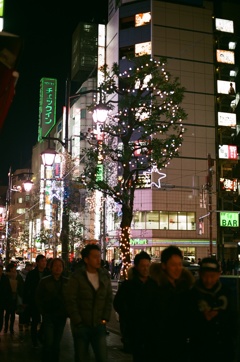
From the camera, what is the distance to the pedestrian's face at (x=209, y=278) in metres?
4.29

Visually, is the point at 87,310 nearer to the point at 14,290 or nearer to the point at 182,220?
the point at 14,290

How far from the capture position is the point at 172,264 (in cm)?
458

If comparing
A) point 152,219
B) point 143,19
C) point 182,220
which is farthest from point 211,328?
point 143,19

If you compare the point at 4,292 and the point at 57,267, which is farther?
the point at 4,292

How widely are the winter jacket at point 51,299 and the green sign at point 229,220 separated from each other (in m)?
37.1

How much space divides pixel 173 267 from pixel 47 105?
75825mm

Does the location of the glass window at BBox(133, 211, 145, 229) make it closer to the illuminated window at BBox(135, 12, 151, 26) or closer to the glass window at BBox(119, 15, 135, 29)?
the illuminated window at BBox(135, 12, 151, 26)

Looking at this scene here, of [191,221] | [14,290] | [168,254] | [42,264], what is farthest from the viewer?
[191,221]

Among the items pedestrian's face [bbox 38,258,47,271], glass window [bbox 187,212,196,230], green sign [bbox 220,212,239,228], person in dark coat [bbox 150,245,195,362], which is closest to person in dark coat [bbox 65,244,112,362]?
person in dark coat [bbox 150,245,195,362]

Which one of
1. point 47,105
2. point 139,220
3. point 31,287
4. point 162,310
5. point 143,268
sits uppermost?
point 47,105

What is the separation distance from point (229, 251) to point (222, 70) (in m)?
17.3

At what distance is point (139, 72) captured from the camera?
56.6 ft

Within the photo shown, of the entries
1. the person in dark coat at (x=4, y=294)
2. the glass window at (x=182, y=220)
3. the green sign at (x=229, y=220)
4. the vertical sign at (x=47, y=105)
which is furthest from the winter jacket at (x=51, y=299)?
the vertical sign at (x=47, y=105)

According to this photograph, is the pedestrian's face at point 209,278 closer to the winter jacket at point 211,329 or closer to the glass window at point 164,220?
the winter jacket at point 211,329
